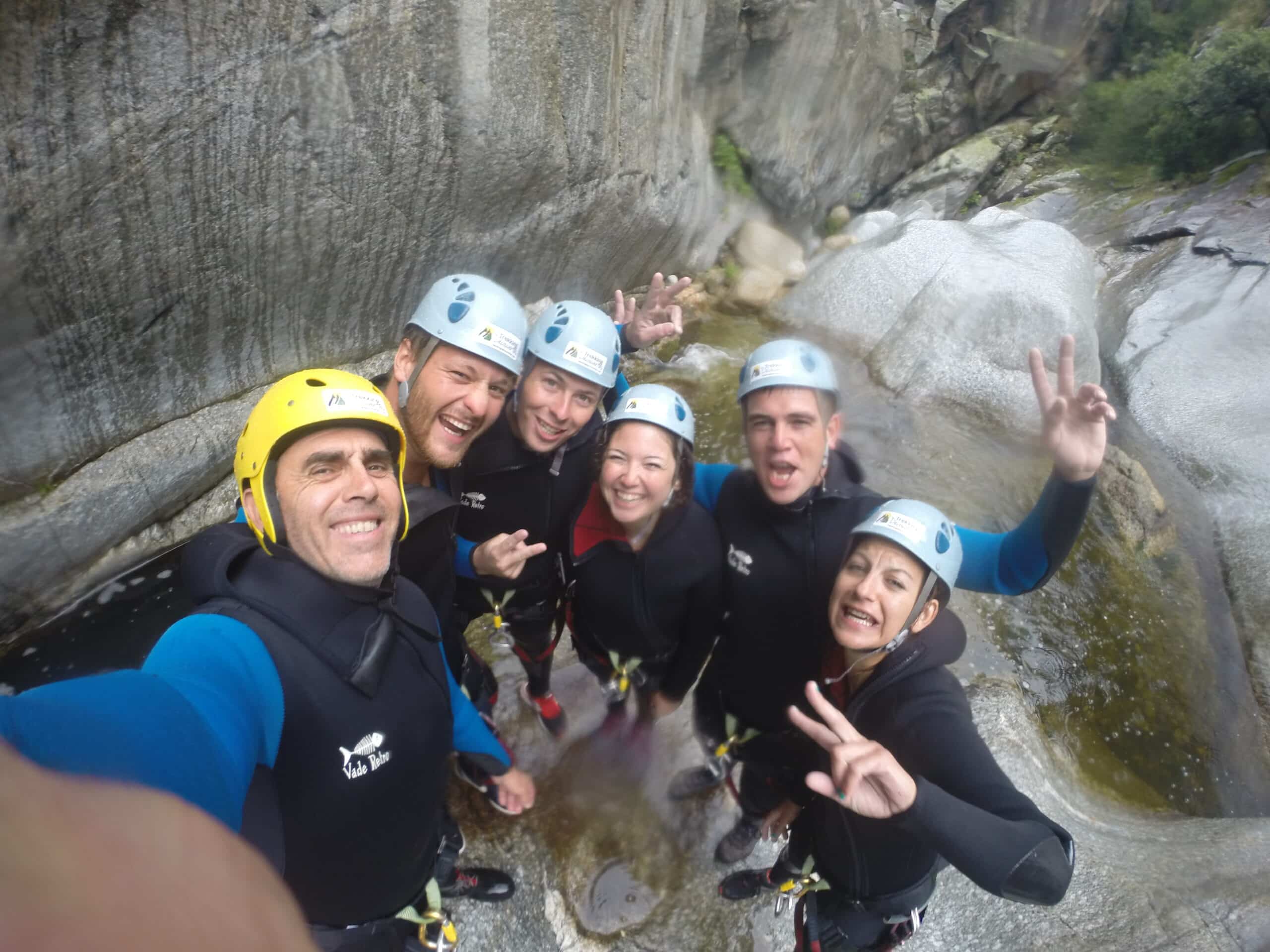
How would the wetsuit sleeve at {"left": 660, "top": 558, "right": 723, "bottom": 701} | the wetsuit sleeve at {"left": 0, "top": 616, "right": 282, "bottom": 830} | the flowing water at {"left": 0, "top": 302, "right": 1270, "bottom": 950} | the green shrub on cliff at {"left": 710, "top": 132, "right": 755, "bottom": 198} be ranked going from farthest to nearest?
1. the green shrub on cliff at {"left": 710, "top": 132, "right": 755, "bottom": 198}
2. the flowing water at {"left": 0, "top": 302, "right": 1270, "bottom": 950}
3. the wetsuit sleeve at {"left": 660, "top": 558, "right": 723, "bottom": 701}
4. the wetsuit sleeve at {"left": 0, "top": 616, "right": 282, "bottom": 830}

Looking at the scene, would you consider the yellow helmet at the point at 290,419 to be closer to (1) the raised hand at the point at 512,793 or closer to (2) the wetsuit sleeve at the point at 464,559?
(2) the wetsuit sleeve at the point at 464,559

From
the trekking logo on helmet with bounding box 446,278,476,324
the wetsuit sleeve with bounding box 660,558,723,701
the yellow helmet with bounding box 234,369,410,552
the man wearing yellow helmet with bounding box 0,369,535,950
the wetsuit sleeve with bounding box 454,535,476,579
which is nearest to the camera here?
the man wearing yellow helmet with bounding box 0,369,535,950

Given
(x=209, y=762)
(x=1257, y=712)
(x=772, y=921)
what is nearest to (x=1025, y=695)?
(x=1257, y=712)

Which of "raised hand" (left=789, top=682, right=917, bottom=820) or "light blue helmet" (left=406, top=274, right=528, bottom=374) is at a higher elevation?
"light blue helmet" (left=406, top=274, right=528, bottom=374)

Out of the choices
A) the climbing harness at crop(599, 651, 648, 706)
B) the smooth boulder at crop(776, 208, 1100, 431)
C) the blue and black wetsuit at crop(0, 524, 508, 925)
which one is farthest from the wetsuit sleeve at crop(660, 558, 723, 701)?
the smooth boulder at crop(776, 208, 1100, 431)

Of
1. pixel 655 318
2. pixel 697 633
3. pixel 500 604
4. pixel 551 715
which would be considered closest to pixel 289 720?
pixel 500 604

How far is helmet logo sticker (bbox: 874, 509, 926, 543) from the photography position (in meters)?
2.21

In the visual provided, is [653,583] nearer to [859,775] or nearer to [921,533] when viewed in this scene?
[921,533]

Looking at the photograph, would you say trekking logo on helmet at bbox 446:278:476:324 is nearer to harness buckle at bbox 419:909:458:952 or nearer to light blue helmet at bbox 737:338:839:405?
light blue helmet at bbox 737:338:839:405

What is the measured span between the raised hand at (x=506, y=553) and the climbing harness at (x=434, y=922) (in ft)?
4.19

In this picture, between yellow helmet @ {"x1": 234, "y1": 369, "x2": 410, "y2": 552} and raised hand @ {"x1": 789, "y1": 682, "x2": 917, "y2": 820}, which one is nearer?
raised hand @ {"x1": 789, "y1": 682, "x2": 917, "y2": 820}

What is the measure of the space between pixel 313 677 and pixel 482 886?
2.11m

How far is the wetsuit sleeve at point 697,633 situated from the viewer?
9.25 feet

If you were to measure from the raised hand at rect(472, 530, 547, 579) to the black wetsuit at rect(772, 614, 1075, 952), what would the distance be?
137cm
